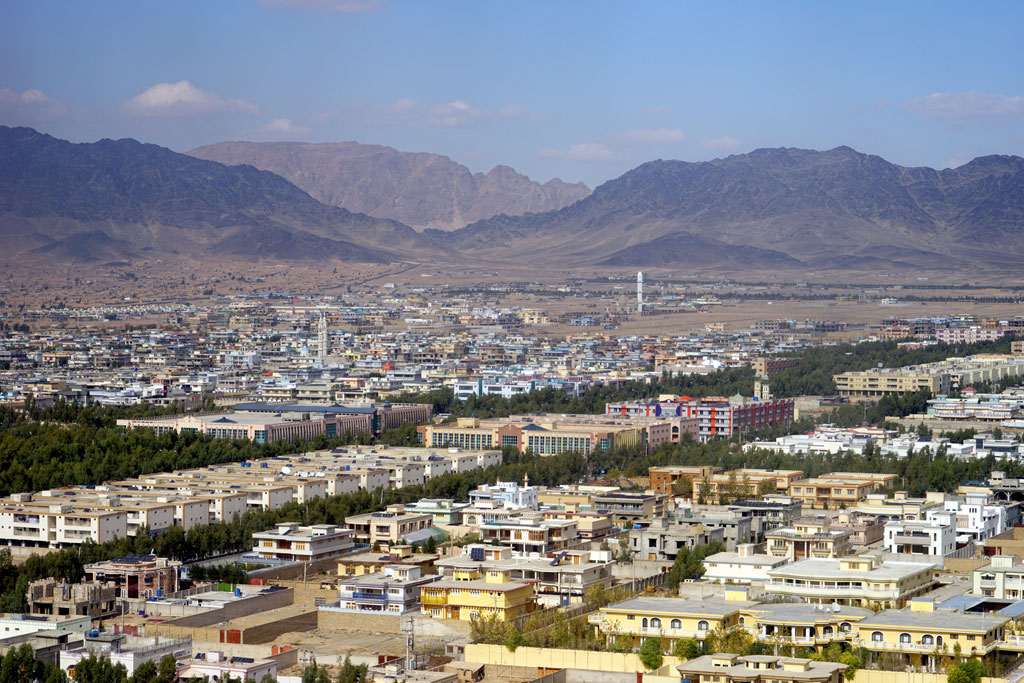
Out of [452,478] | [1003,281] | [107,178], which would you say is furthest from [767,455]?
[107,178]

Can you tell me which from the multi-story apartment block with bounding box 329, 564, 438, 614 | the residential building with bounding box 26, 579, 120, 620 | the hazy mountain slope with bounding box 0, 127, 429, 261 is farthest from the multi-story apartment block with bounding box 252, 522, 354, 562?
the hazy mountain slope with bounding box 0, 127, 429, 261

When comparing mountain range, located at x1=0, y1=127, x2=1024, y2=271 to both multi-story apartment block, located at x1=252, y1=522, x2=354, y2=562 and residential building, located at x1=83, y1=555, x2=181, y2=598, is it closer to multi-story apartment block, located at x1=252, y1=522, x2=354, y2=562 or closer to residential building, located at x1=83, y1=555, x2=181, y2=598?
multi-story apartment block, located at x1=252, y1=522, x2=354, y2=562

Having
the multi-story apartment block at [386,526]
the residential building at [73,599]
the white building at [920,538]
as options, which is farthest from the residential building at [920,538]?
the residential building at [73,599]

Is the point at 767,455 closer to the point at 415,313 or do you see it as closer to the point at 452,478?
the point at 452,478

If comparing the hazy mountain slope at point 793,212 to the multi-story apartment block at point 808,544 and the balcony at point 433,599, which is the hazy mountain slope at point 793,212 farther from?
the balcony at point 433,599

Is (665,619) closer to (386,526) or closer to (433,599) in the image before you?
(433,599)

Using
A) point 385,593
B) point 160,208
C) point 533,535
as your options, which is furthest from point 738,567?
point 160,208
